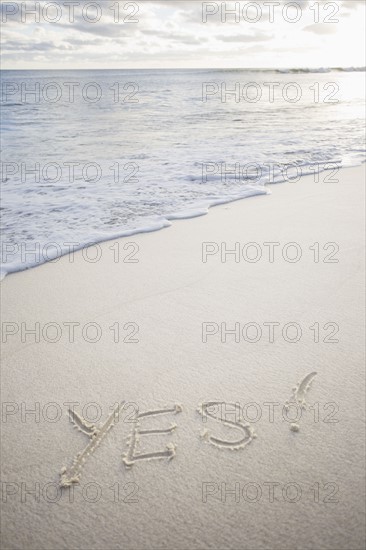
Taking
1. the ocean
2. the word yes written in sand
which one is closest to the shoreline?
the ocean

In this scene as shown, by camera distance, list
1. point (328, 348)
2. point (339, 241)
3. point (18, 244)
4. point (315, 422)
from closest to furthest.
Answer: point (315, 422), point (328, 348), point (339, 241), point (18, 244)

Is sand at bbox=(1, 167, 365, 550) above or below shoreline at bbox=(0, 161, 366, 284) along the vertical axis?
below

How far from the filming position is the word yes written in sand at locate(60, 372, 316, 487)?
164cm

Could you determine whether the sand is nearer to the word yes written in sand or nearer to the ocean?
the word yes written in sand

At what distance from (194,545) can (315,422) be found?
28.7 inches

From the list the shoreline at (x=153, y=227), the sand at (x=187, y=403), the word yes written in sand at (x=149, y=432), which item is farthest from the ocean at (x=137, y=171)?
the word yes written in sand at (x=149, y=432)

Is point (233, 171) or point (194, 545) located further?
point (233, 171)

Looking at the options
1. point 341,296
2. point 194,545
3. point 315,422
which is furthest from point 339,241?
point 194,545

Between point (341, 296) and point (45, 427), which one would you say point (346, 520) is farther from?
point (341, 296)

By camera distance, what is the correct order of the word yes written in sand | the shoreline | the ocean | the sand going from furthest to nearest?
1. the ocean
2. the shoreline
3. the word yes written in sand
4. the sand

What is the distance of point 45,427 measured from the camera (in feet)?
5.95

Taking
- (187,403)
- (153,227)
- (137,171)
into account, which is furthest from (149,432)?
(137,171)

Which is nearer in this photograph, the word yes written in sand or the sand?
the sand

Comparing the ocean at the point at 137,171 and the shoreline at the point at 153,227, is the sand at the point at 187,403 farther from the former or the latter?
the ocean at the point at 137,171
